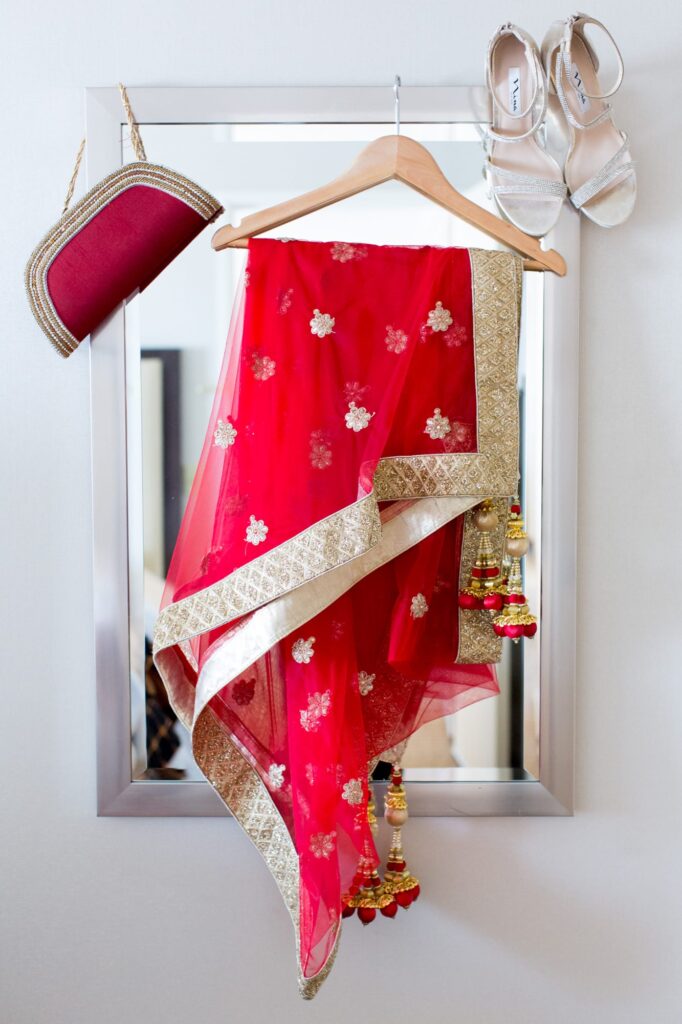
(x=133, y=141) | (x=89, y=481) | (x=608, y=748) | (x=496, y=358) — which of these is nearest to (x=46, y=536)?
(x=89, y=481)

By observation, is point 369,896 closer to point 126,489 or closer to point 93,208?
point 126,489

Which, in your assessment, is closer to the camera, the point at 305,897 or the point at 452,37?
the point at 305,897

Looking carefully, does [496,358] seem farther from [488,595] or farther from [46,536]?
[46,536]

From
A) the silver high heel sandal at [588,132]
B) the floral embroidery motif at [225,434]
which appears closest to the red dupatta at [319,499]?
the floral embroidery motif at [225,434]

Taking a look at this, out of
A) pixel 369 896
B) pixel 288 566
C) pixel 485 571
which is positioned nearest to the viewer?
pixel 288 566

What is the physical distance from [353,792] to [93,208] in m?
0.83

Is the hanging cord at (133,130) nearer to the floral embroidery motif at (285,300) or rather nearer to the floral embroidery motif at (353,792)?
the floral embroidery motif at (285,300)

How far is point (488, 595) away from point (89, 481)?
2.01ft

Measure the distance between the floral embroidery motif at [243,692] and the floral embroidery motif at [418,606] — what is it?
0.22 m

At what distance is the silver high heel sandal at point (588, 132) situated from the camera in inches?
39.9

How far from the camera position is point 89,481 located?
3.67 ft

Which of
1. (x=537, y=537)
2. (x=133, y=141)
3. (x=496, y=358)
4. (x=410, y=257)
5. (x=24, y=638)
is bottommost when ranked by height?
(x=24, y=638)

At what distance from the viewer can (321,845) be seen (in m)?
0.85

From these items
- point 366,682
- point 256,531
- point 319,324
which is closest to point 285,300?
point 319,324
